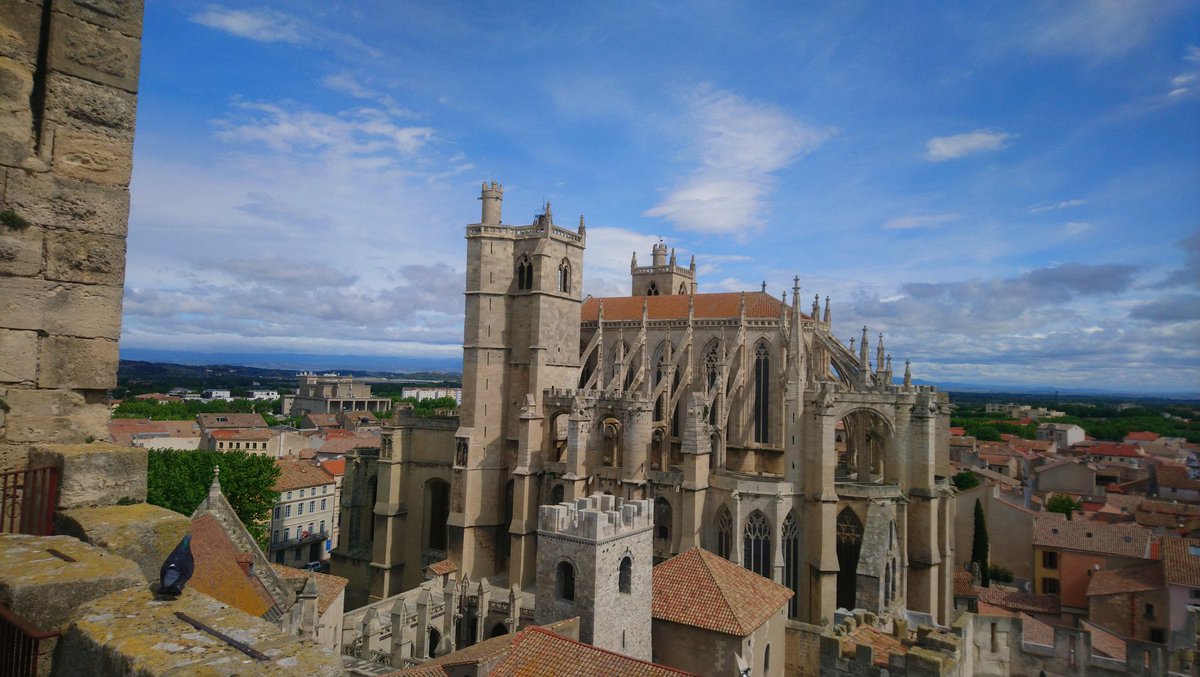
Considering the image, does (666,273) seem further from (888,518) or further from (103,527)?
(103,527)

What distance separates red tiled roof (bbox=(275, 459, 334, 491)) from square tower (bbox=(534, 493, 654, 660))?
130 ft

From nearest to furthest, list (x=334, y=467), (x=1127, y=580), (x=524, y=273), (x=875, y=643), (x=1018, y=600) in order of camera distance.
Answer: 1. (x=875, y=643)
2. (x=1127, y=580)
3. (x=524, y=273)
4. (x=1018, y=600)
5. (x=334, y=467)

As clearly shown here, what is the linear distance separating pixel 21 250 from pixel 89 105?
1716 millimetres

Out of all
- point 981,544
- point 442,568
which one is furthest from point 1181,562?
point 442,568

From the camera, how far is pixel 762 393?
37.0m

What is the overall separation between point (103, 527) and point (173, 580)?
1459 mm

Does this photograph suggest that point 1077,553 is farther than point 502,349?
Yes

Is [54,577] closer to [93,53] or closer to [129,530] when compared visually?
[129,530]

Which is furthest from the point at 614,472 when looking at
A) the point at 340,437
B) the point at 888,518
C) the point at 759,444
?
the point at 340,437

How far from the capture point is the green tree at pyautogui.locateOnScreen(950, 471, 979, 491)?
57.9 meters

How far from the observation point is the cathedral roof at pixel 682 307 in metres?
39.1

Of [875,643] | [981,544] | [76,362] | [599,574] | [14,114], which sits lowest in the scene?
[981,544]

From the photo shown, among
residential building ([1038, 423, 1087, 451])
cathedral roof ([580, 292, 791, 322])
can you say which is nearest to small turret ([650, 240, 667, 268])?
cathedral roof ([580, 292, 791, 322])

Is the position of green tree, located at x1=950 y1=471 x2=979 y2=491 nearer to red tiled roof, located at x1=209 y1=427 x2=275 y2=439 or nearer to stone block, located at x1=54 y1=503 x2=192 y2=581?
stone block, located at x1=54 y1=503 x2=192 y2=581
